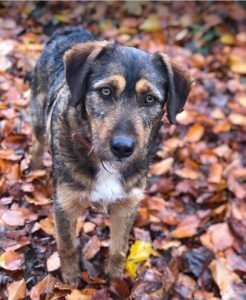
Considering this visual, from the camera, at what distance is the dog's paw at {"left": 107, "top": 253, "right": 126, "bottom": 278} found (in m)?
4.85

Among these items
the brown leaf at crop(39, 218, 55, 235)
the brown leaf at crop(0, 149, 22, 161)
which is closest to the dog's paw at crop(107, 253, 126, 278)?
the brown leaf at crop(39, 218, 55, 235)

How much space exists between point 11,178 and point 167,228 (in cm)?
195

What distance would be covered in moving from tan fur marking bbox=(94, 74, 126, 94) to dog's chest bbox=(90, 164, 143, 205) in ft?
2.44

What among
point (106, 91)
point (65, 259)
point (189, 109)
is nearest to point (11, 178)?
point (65, 259)

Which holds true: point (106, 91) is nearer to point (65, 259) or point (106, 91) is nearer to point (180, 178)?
point (65, 259)

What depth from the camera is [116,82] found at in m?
3.80

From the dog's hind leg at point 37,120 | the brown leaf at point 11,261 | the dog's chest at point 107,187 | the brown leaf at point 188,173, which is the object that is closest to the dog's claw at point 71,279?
the brown leaf at point 11,261

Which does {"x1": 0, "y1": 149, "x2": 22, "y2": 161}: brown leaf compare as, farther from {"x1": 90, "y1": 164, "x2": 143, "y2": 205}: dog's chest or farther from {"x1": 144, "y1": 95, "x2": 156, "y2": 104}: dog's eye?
{"x1": 144, "y1": 95, "x2": 156, "y2": 104}: dog's eye

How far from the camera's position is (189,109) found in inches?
291

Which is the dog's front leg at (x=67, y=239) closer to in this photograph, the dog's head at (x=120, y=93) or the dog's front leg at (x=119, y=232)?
the dog's front leg at (x=119, y=232)

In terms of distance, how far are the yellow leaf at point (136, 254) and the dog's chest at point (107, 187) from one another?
3.81 feet

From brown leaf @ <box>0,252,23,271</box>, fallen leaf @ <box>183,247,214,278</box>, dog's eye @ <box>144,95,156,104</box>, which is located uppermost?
dog's eye @ <box>144,95,156,104</box>

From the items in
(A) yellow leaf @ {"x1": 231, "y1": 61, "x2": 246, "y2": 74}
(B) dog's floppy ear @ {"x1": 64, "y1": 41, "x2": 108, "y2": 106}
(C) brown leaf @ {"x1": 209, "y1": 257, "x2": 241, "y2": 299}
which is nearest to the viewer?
(B) dog's floppy ear @ {"x1": 64, "y1": 41, "x2": 108, "y2": 106}

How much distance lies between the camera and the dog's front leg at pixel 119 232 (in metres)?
4.49
